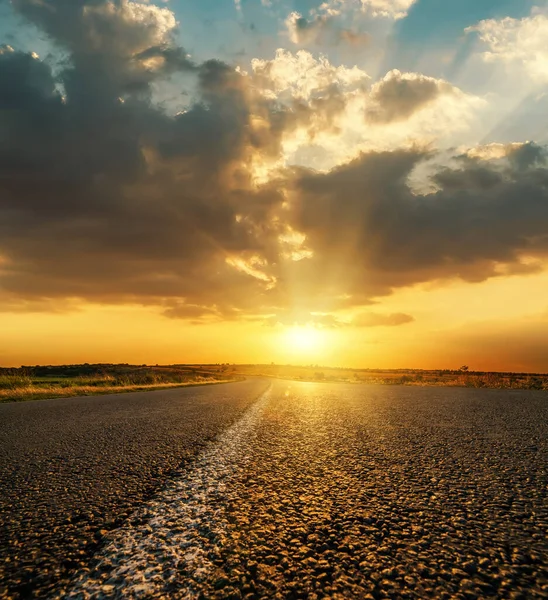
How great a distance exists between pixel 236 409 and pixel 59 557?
798 centimetres

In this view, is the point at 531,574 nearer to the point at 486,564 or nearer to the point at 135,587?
the point at 486,564

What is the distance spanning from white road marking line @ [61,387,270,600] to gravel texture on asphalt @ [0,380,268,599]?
123mm

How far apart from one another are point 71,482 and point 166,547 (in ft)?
6.19

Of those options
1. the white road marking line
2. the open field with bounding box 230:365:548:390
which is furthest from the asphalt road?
the open field with bounding box 230:365:548:390

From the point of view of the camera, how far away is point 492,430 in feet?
21.1

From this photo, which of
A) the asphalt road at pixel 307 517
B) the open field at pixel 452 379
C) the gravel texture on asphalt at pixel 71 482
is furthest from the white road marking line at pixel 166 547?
the open field at pixel 452 379

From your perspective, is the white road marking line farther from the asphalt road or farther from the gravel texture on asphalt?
the gravel texture on asphalt

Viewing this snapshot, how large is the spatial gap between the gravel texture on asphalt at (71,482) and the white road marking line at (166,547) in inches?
4.8

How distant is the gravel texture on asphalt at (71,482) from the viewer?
198 centimetres

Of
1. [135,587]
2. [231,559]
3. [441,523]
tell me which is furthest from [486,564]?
[135,587]

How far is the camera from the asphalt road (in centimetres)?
174

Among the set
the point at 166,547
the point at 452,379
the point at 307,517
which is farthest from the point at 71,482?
the point at 452,379

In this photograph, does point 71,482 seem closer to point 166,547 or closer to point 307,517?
point 166,547

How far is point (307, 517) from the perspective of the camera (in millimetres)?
2529
